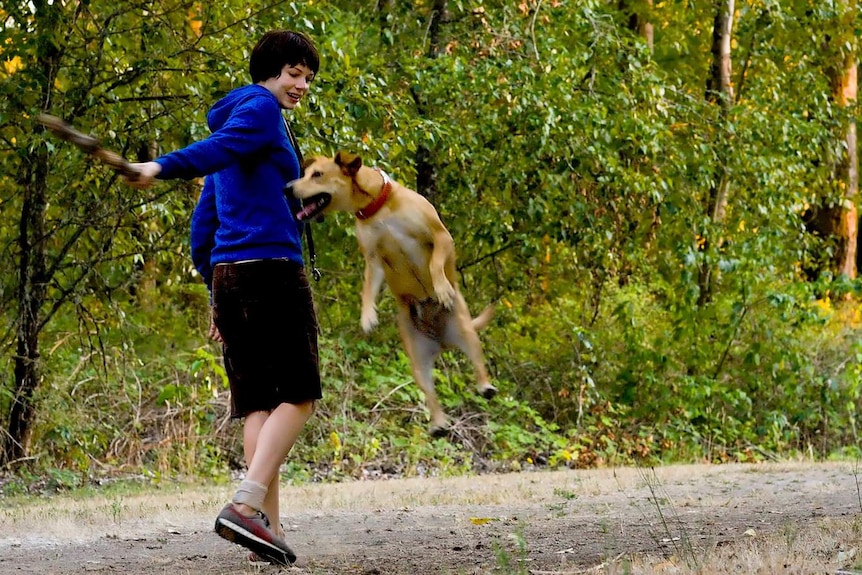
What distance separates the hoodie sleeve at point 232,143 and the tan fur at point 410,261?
59 cm

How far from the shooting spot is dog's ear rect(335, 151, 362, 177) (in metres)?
5.64

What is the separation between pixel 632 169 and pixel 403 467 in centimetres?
401

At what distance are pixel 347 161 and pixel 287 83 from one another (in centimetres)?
77

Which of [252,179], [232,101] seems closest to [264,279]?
[252,179]

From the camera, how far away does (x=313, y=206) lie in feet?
17.1

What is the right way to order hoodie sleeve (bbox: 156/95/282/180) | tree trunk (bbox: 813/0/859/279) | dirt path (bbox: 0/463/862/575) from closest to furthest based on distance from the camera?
hoodie sleeve (bbox: 156/95/282/180)
dirt path (bbox: 0/463/862/575)
tree trunk (bbox: 813/0/859/279)

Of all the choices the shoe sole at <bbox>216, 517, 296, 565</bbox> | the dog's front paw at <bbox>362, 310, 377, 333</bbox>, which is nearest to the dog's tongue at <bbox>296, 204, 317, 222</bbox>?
the dog's front paw at <bbox>362, 310, 377, 333</bbox>

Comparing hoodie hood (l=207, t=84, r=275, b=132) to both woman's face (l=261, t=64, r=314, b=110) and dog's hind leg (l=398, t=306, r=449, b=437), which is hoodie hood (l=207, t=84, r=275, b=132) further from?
dog's hind leg (l=398, t=306, r=449, b=437)

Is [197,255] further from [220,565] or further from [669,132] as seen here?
[669,132]

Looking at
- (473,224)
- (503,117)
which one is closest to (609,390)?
(473,224)

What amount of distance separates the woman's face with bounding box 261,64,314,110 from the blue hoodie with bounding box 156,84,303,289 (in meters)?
0.07

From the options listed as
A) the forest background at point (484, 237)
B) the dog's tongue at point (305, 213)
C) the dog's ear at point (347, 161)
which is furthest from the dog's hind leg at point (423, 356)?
the forest background at point (484, 237)

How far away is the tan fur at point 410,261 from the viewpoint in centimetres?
570

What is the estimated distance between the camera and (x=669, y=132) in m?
13.0
